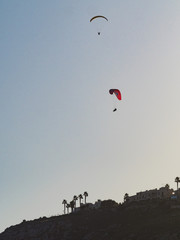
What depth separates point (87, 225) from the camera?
350 feet

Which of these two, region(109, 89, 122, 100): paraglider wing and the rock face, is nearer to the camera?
region(109, 89, 122, 100): paraglider wing

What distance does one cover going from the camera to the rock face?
265 ft

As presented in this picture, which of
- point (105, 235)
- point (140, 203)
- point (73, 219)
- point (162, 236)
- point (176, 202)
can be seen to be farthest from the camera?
point (73, 219)

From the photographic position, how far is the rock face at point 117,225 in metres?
80.6

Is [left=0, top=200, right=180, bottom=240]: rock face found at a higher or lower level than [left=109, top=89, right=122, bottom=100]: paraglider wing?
lower

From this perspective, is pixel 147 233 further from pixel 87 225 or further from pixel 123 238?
pixel 87 225

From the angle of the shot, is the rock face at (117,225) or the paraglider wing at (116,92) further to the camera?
the rock face at (117,225)

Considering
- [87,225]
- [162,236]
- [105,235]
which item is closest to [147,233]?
[162,236]

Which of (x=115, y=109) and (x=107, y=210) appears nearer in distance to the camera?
(x=115, y=109)

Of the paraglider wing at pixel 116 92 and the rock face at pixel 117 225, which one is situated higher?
the paraglider wing at pixel 116 92

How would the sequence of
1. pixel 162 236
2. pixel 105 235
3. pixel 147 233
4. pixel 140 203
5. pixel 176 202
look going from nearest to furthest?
pixel 162 236 < pixel 147 233 < pixel 105 235 < pixel 176 202 < pixel 140 203

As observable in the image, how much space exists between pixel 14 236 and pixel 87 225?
127 ft

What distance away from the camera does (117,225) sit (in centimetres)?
9594

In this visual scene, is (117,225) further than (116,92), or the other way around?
(117,225)
